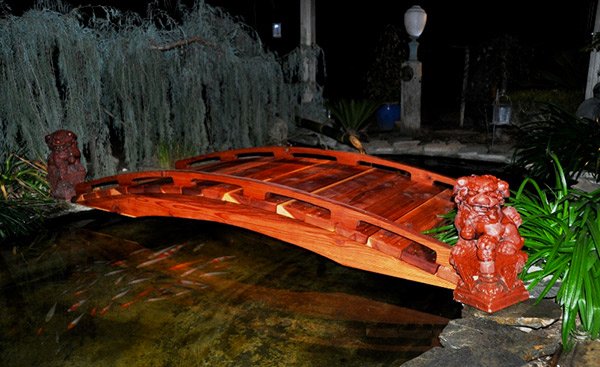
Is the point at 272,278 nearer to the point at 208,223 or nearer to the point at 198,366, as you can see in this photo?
the point at 198,366

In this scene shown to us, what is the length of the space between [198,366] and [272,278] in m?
1.23

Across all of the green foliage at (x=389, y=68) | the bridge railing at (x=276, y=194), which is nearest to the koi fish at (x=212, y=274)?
the bridge railing at (x=276, y=194)

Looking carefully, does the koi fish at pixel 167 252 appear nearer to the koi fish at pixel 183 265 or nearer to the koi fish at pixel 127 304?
the koi fish at pixel 183 265

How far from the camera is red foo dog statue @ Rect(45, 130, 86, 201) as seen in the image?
5.22 m

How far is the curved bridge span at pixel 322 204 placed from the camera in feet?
11.0

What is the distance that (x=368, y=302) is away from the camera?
340 cm

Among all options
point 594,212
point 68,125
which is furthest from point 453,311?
point 68,125

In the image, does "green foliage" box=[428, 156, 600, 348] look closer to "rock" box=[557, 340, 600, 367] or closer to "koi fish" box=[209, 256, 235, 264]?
"rock" box=[557, 340, 600, 367]

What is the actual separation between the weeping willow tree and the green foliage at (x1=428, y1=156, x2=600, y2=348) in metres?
4.37

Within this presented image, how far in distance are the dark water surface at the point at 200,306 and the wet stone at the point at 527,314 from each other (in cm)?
28

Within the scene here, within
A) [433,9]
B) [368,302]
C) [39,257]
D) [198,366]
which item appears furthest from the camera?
[433,9]

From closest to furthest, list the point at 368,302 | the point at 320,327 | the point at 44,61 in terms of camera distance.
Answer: the point at 320,327 → the point at 368,302 → the point at 44,61

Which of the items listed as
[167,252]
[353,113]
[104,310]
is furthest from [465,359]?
[353,113]

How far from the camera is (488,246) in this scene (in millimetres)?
2809
